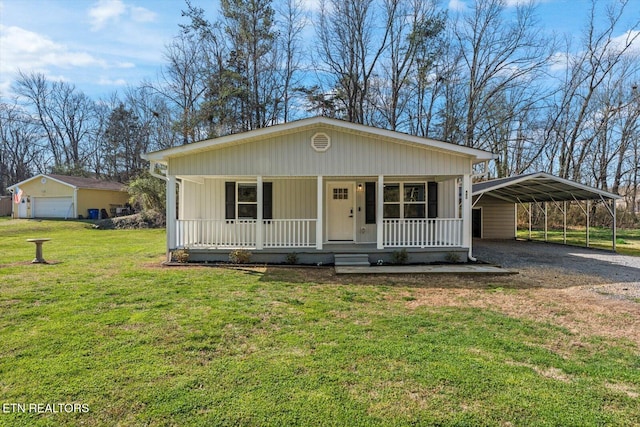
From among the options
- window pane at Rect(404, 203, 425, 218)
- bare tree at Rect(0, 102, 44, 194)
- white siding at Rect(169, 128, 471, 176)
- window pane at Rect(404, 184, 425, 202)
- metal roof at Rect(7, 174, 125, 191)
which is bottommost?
window pane at Rect(404, 203, 425, 218)

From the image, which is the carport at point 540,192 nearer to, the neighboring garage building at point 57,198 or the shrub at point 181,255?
the shrub at point 181,255

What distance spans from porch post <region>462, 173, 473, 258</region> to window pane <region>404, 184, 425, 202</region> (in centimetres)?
147

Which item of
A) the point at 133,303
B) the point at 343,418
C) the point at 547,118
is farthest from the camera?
the point at 547,118

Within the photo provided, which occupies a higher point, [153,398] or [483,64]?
[483,64]

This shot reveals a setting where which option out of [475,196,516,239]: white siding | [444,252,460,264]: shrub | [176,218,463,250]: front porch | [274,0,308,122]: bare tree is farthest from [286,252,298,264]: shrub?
[274,0,308,122]: bare tree

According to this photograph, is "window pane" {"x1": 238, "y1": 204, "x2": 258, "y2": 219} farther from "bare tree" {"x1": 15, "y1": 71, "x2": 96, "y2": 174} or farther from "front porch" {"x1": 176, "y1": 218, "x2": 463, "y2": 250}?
"bare tree" {"x1": 15, "y1": 71, "x2": 96, "y2": 174}

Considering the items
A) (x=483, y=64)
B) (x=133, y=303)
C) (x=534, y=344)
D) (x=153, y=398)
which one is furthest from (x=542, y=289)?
(x=483, y=64)

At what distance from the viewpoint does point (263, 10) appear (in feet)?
60.7

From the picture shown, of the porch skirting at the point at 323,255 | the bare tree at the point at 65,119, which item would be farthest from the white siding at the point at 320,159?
the bare tree at the point at 65,119

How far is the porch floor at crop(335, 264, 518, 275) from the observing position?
727cm

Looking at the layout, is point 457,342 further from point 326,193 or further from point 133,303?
point 326,193

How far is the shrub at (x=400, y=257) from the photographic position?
8312 mm

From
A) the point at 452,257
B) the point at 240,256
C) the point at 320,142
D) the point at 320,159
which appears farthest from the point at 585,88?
the point at 240,256

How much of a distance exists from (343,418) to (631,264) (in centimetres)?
1008
